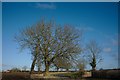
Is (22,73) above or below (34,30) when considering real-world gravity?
below

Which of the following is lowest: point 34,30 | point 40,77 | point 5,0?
point 40,77

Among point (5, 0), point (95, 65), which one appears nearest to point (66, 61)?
point (95, 65)

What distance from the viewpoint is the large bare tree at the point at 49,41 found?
24.0 ft

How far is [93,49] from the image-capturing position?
25.1 ft

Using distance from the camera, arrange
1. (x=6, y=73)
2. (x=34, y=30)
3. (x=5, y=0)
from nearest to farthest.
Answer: (x=5, y=0), (x=6, y=73), (x=34, y=30)

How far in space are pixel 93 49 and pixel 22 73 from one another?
8.84 ft

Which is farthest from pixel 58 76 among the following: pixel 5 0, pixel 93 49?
pixel 5 0

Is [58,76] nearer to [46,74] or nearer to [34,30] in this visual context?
[46,74]

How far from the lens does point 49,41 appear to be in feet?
24.3

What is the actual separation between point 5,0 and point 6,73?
6.81ft

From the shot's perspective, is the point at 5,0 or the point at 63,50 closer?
the point at 5,0

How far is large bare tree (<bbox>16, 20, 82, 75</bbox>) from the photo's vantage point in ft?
24.0

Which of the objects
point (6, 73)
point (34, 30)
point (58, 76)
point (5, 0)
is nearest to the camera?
point (5, 0)

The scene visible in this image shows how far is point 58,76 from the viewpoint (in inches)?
274
